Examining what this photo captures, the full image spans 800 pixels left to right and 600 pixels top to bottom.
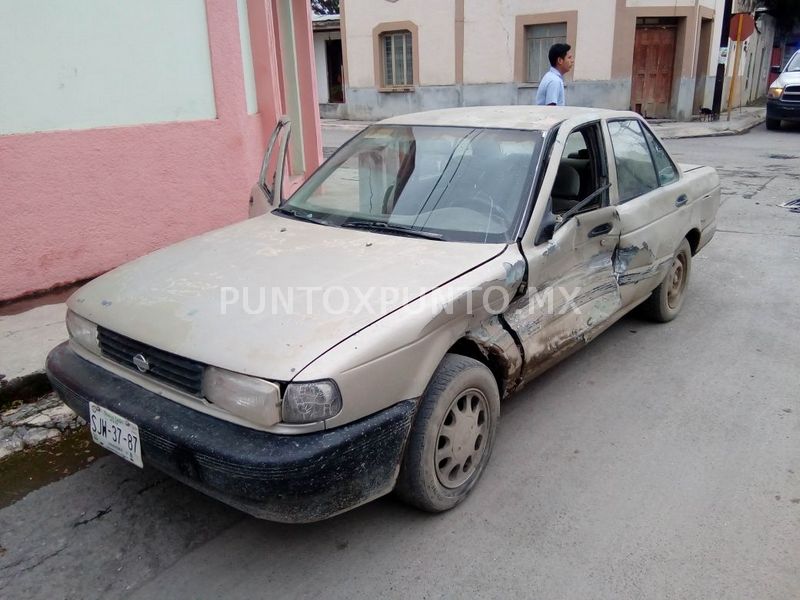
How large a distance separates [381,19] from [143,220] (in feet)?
52.9

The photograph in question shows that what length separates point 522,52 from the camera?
18234 millimetres

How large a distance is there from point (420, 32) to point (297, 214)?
Result: 56.3 ft

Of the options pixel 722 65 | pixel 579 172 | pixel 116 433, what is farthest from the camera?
pixel 722 65

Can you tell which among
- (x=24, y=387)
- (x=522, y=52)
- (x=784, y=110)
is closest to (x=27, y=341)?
(x=24, y=387)

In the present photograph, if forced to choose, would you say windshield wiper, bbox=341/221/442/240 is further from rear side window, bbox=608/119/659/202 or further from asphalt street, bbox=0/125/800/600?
rear side window, bbox=608/119/659/202

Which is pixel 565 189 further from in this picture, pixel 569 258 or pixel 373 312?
pixel 373 312

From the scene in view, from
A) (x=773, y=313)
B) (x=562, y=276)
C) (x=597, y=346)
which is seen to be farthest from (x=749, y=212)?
(x=562, y=276)

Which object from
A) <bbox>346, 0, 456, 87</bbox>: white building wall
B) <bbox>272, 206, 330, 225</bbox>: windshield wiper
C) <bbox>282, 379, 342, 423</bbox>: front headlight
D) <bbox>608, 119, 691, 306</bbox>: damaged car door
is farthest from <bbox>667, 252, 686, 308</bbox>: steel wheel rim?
<bbox>346, 0, 456, 87</bbox>: white building wall

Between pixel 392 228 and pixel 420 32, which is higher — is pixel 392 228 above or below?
below

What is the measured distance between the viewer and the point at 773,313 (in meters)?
5.08

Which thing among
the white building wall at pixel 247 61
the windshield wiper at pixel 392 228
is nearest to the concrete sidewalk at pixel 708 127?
the white building wall at pixel 247 61

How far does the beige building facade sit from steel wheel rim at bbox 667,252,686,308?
44.4ft

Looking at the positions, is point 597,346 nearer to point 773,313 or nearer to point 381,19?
point 773,313

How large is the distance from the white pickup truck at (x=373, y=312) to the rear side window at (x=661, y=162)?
392mm
